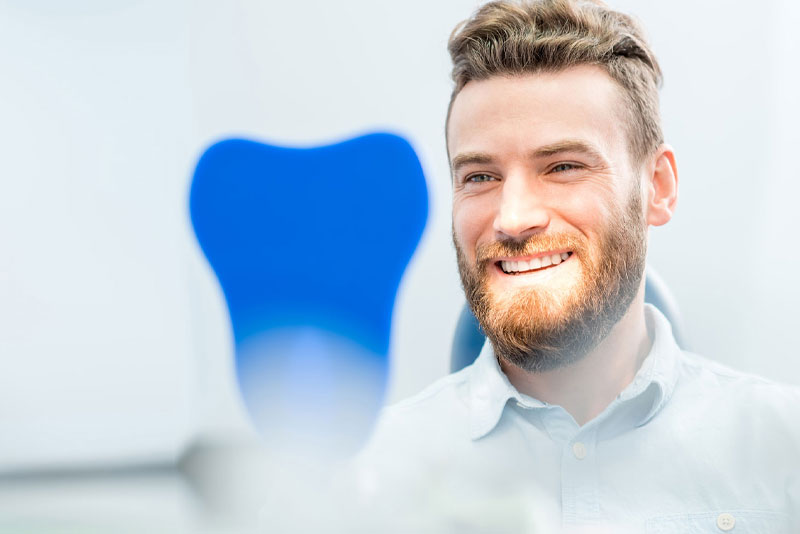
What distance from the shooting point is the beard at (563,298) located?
2.39 feet

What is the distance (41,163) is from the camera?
0.94 m

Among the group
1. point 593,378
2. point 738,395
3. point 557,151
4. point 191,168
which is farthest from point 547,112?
point 191,168

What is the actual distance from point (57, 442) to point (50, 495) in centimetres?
8

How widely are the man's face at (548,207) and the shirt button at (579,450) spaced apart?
0.33ft

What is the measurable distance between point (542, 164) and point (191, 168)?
0.54m

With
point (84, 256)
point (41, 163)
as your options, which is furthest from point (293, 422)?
point (41, 163)

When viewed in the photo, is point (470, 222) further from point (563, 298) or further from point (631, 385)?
point (631, 385)

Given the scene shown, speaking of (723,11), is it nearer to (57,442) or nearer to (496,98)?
(496,98)

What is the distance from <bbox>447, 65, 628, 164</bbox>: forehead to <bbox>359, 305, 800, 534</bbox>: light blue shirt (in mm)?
255

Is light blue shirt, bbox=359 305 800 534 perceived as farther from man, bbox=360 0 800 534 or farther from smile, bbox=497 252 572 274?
smile, bbox=497 252 572 274

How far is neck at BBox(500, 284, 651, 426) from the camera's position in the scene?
792mm

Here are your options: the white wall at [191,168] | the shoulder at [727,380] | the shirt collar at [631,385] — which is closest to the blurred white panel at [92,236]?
the white wall at [191,168]

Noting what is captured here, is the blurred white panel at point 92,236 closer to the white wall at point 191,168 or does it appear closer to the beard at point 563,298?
the white wall at point 191,168

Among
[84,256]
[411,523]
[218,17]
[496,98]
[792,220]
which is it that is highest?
[218,17]
